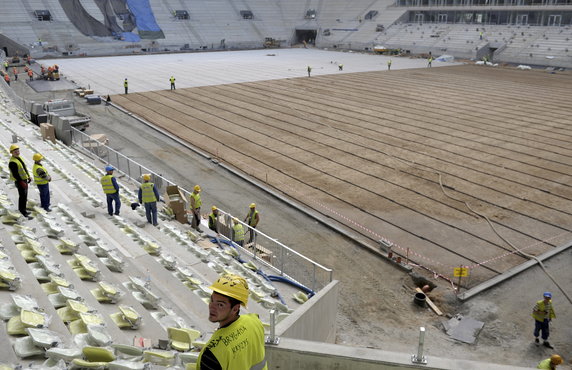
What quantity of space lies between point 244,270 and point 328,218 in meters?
5.24

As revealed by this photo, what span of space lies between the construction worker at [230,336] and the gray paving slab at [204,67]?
33.6 metres

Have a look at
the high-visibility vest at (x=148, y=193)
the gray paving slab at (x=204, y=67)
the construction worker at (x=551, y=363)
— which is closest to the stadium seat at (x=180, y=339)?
the construction worker at (x=551, y=363)

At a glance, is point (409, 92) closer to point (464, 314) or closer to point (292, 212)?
point (292, 212)

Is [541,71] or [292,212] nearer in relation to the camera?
[292,212]

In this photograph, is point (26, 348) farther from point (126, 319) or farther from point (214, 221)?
point (214, 221)

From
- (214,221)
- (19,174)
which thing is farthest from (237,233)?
(19,174)

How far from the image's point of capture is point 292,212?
49.2 feet

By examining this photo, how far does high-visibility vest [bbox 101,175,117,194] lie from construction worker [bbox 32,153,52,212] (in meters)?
1.13

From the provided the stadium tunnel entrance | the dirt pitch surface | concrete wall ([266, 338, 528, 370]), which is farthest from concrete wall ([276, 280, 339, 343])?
the stadium tunnel entrance

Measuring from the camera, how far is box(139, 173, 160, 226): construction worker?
1094cm

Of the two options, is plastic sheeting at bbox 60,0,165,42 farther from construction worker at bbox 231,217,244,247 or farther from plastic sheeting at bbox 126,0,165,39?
construction worker at bbox 231,217,244,247

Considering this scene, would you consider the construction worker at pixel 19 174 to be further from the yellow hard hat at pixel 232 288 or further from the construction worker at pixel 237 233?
the yellow hard hat at pixel 232 288

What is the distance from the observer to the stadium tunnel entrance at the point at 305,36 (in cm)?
7969

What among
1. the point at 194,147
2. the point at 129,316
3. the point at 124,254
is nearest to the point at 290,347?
the point at 129,316
